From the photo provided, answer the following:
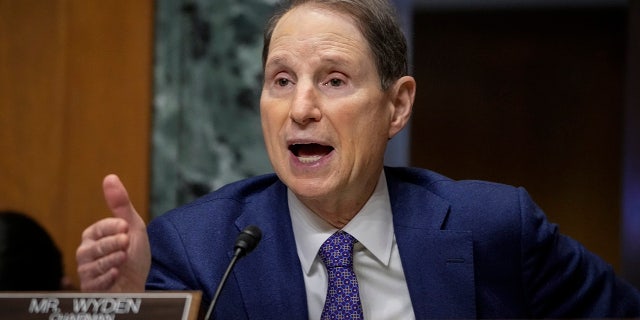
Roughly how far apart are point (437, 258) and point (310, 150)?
37 cm

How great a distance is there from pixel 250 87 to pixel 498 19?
6.20 feet

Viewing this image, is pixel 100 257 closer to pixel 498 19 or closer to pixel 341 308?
pixel 341 308

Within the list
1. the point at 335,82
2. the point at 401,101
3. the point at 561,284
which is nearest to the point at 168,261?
the point at 335,82

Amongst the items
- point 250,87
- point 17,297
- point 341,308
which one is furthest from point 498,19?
point 17,297

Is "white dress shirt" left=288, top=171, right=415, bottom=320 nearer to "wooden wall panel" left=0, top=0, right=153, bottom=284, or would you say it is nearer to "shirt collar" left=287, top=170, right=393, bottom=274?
"shirt collar" left=287, top=170, right=393, bottom=274

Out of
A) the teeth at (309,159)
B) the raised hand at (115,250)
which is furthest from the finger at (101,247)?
the teeth at (309,159)

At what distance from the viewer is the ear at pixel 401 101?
2.23 metres

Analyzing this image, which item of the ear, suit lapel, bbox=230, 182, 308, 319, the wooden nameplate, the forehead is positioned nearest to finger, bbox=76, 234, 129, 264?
the wooden nameplate

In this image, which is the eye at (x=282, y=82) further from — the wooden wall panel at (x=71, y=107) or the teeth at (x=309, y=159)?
the wooden wall panel at (x=71, y=107)

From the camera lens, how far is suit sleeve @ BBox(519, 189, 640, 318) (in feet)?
7.09

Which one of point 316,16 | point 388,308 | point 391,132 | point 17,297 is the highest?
point 316,16

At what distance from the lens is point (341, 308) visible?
1.99 m

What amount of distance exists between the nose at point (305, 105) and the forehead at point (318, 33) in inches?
3.3

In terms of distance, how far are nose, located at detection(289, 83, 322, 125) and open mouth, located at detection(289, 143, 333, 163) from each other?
0.24 ft
